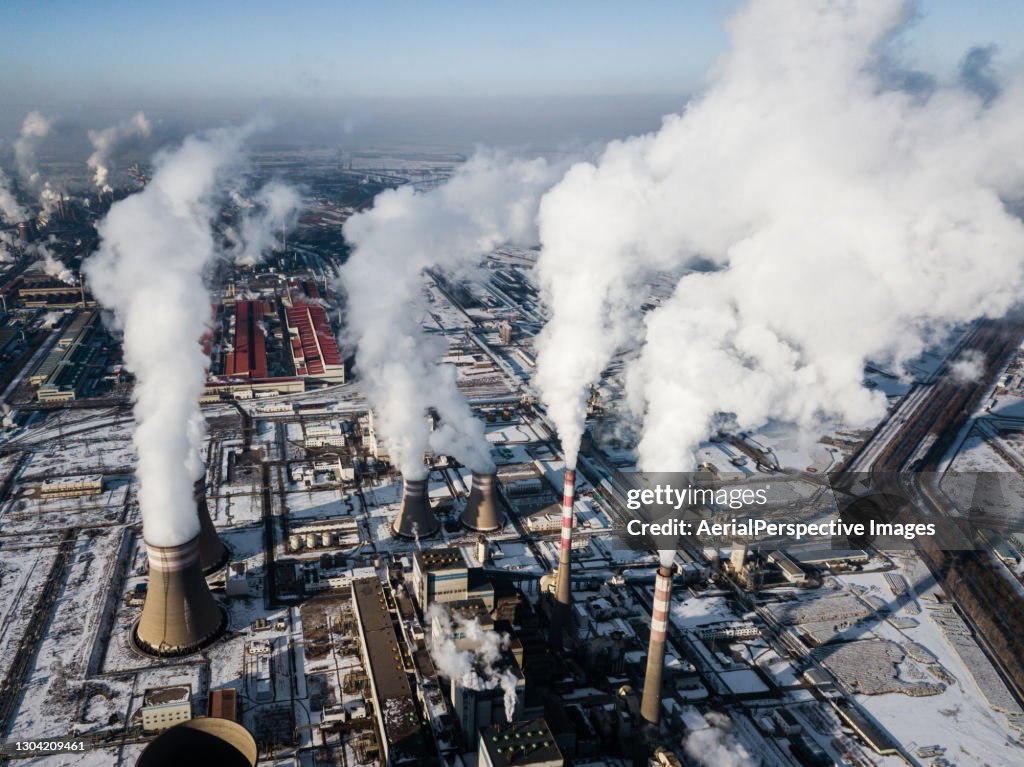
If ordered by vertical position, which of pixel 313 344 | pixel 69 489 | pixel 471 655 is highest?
pixel 471 655

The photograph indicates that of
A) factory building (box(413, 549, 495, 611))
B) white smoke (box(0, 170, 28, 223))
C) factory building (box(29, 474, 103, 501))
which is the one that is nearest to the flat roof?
factory building (box(413, 549, 495, 611))

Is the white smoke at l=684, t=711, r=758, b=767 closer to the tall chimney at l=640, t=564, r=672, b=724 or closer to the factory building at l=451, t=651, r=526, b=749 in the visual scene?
the tall chimney at l=640, t=564, r=672, b=724

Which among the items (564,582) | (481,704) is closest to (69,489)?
(564,582)

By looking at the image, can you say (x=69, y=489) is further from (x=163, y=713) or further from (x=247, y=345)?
(x=247, y=345)

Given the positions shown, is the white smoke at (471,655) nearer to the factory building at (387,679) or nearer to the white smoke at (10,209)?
the factory building at (387,679)

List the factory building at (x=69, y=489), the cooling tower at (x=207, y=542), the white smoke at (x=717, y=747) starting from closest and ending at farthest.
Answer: the white smoke at (x=717, y=747), the cooling tower at (x=207, y=542), the factory building at (x=69, y=489)

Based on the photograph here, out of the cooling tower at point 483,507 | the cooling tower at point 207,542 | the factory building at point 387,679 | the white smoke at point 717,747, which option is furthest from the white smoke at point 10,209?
the white smoke at point 717,747

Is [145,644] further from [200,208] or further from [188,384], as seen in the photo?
[200,208]
